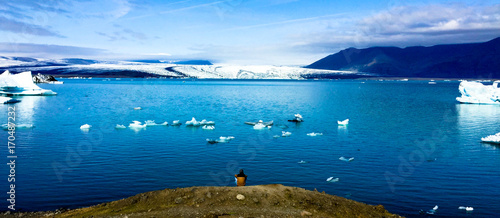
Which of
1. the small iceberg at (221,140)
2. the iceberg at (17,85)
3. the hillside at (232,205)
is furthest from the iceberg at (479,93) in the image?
the iceberg at (17,85)

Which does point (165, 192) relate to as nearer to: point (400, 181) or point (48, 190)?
point (48, 190)

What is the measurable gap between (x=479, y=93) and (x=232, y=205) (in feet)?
202

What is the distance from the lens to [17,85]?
229 feet

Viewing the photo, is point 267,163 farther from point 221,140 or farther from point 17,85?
point 17,85

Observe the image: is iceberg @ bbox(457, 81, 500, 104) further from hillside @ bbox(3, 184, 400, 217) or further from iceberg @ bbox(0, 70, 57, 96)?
iceberg @ bbox(0, 70, 57, 96)

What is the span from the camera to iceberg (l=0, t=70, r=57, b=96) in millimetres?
66938

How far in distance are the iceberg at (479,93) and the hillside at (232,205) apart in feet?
185

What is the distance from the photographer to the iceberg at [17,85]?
66.9 metres

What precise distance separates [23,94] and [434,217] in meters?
76.5

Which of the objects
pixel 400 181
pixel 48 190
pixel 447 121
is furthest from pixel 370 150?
pixel 447 121

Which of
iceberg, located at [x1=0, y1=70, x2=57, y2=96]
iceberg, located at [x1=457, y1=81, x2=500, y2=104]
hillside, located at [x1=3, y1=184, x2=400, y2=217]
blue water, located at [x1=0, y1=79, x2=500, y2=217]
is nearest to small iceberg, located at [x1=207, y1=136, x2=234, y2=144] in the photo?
blue water, located at [x1=0, y1=79, x2=500, y2=217]

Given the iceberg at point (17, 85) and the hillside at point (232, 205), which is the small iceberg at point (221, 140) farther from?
the iceberg at point (17, 85)

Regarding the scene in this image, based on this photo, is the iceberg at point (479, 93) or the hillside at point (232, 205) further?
the iceberg at point (479, 93)

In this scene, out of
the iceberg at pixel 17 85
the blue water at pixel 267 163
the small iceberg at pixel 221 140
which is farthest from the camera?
the iceberg at pixel 17 85
